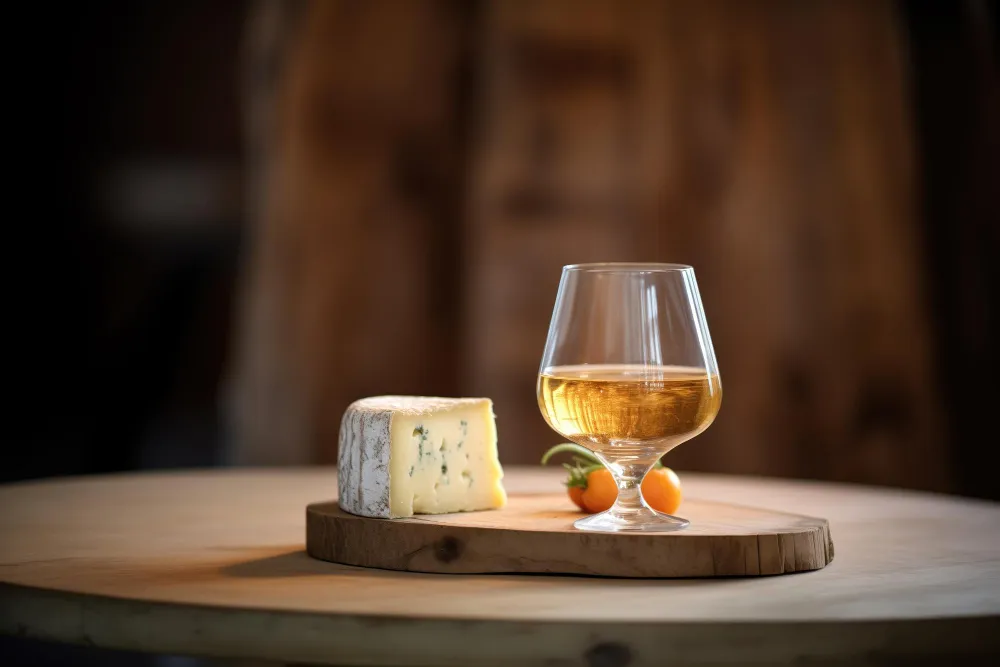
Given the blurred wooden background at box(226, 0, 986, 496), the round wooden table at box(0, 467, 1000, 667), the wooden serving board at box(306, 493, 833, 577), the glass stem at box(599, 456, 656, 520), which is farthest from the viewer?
the blurred wooden background at box(226, 0, 986, 496)

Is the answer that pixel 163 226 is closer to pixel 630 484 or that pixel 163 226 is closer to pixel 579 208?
pixel 579 208

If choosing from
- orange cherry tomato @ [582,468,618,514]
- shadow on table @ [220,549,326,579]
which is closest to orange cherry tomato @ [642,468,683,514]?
orange cherry tomato @ [582,468,618,514]

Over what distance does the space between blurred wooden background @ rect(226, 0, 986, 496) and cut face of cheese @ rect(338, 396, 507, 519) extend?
169 cm

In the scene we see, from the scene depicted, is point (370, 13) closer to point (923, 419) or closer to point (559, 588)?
point (923, 419)

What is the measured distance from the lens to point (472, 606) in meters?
1.02

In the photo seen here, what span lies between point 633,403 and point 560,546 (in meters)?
0.18

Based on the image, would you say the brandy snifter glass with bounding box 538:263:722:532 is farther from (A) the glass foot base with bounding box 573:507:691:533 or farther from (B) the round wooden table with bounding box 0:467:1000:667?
(B) the round wooden table with bounding box 0:467:1000:667

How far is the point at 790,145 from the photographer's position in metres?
3.04

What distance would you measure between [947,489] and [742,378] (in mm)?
583

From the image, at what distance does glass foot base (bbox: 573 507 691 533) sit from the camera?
123 centimetres

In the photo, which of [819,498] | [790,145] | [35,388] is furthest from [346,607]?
[790,145]

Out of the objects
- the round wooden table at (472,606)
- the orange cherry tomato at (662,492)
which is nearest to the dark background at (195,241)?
the round wooden table at (472,606)

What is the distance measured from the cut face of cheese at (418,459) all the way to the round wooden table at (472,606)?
0.11 metres

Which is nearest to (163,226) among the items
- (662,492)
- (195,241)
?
(195,241)
